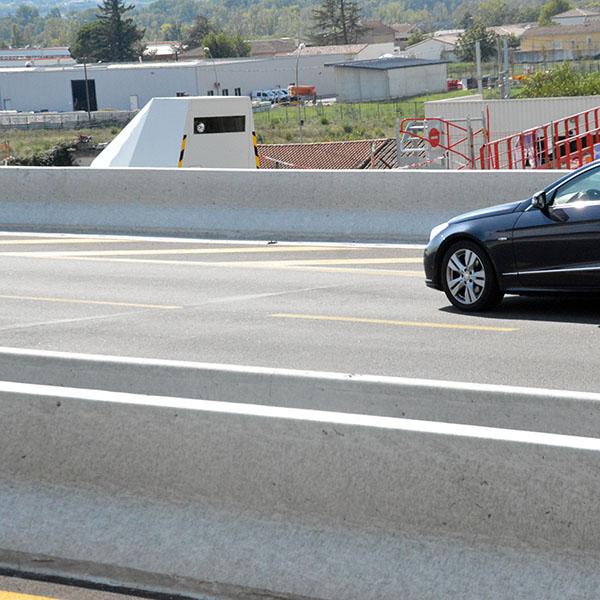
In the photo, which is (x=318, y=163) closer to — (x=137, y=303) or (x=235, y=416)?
(x=137, y=303)

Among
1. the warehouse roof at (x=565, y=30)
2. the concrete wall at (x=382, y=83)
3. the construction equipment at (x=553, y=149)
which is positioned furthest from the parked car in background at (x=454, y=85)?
the construction equipment at (x=553, y=149)

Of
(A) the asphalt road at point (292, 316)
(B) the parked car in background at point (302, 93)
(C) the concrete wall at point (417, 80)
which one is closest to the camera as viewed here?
(A) the asphalt road at point (292, 316)

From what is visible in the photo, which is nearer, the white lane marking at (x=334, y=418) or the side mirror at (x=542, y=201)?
the white lane marking at (x=334, y=418)

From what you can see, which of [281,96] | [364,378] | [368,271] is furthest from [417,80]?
[364,378]

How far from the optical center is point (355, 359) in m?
10.4

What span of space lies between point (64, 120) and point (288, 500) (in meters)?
121

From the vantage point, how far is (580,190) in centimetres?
1170

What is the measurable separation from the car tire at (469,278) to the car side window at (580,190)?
0.89 metres

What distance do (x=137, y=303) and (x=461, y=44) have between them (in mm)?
191084

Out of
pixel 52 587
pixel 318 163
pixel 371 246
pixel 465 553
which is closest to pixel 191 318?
pixel 371 246

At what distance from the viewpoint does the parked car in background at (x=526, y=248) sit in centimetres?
1154

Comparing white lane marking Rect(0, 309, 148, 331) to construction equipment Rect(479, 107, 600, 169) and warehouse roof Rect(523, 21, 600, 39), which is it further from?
warehouse roof Rect(523, 21, 600, 39)

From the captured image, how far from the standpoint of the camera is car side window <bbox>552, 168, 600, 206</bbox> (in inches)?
456

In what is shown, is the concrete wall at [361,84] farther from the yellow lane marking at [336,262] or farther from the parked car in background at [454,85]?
the yellow lane marking at [336,262]
